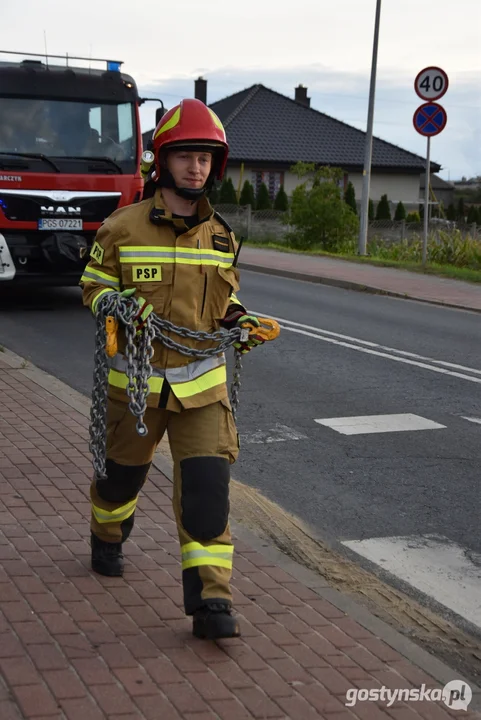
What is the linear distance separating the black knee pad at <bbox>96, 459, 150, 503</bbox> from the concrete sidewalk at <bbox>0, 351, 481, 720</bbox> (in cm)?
37

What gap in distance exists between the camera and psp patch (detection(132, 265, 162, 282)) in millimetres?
4145

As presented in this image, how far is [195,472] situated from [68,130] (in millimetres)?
10593

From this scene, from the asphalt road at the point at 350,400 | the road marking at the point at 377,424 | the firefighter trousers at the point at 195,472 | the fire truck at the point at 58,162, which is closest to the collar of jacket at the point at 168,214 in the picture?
the firefighter trousers at the point at 195,472

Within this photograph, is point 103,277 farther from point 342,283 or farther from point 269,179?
point 269,179

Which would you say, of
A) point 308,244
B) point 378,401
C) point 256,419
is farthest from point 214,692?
point 308,244

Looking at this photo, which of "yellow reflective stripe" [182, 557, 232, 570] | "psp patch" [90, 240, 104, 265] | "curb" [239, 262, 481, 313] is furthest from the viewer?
"curb" [239, 262, 481, 313]

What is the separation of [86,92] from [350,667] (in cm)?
1154

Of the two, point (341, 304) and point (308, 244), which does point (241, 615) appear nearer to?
point (341, 304)

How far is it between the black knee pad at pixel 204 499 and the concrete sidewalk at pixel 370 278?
1215cm

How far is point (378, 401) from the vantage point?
915cm

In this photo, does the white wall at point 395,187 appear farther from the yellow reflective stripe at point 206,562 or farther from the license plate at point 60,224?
the yellow reflective stripe at point 206,562

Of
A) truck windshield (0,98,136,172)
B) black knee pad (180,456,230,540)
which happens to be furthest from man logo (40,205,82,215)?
black knee pad (180,456,230,540)

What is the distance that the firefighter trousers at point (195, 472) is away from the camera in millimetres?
4098

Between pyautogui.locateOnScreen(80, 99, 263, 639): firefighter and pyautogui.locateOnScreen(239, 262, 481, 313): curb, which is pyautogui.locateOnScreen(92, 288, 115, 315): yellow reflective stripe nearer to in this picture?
pyautogui.locateOnScreen(80, 99, 263, 639): firefighter
